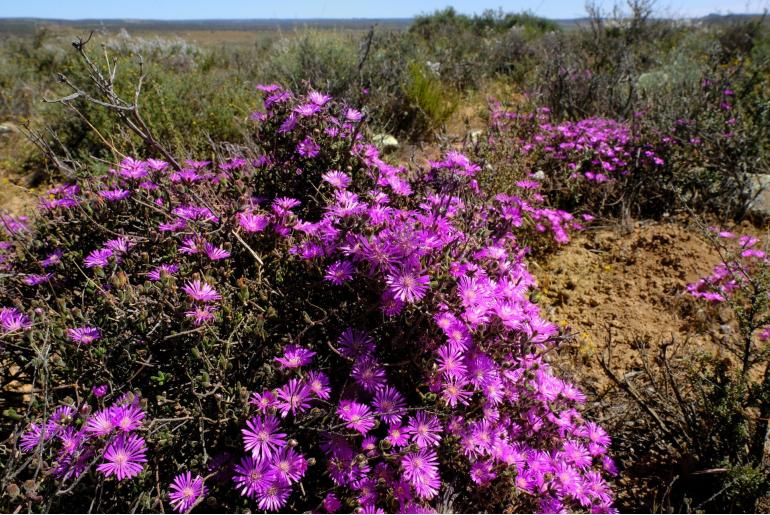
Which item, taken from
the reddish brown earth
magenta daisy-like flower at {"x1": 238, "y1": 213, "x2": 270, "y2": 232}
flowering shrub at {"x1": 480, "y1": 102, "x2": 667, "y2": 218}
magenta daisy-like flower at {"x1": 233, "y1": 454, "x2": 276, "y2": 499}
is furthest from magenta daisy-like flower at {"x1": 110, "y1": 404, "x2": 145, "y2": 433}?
flowering shrub at {"x1": 480, "y1": 102, "x2": 667, "y2": 218}

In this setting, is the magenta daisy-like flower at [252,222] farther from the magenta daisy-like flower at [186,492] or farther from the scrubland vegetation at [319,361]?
the magenta daisy-like flower at [186,492]

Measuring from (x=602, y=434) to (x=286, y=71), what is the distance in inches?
215

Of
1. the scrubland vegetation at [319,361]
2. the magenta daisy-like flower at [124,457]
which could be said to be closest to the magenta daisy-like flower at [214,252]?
the scrubland vegetation at [319,361]

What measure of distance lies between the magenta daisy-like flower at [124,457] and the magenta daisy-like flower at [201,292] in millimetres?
397

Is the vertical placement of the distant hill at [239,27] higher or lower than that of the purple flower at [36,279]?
higher

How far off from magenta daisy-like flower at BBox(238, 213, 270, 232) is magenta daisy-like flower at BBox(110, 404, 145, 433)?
2.14 feet

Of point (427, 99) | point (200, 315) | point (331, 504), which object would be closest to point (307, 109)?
point (200, 315)

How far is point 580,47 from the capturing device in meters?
8.62

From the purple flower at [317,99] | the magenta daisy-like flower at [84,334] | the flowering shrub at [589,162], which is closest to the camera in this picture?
the magenta daisy-like flower at [84,334]

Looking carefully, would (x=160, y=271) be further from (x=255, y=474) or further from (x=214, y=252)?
(x=255, y=474)

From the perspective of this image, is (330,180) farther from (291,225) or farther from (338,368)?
(338,368)

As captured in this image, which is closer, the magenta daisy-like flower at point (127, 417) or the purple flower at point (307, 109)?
the magenta daisy-like flower at point (127, 417)

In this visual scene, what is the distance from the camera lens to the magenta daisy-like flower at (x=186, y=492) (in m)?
1.23

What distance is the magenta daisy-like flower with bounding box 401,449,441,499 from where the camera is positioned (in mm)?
1343
